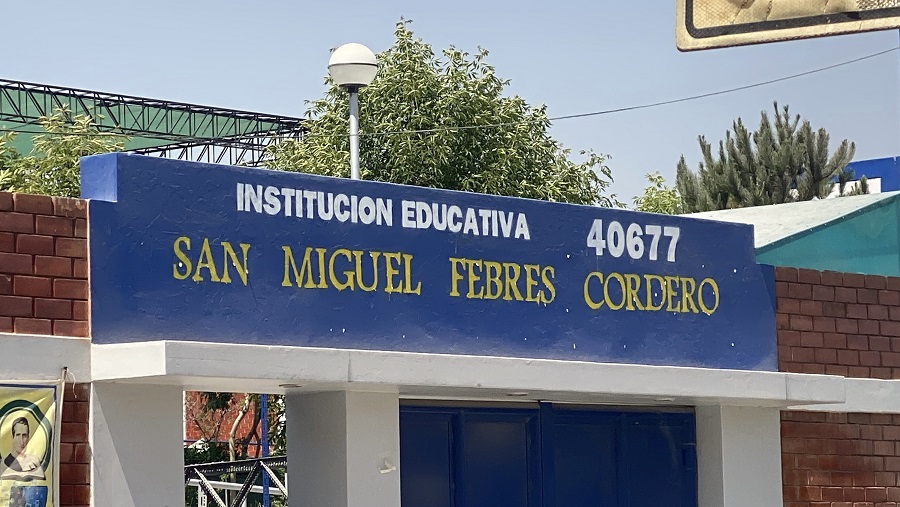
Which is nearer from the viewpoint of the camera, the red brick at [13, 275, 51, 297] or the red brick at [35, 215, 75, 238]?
the red brick at [13, 275, 51, 297]

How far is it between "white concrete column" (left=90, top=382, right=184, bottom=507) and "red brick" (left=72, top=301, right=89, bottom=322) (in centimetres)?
42

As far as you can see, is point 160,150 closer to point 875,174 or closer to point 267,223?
point 875,174

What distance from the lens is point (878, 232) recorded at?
1527cm

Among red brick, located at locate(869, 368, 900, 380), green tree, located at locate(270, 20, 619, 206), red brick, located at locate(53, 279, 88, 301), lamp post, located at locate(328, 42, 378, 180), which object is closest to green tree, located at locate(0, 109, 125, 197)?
green tree, located at locate(270, 20, 619, 206)

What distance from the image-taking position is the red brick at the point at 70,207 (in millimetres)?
9047

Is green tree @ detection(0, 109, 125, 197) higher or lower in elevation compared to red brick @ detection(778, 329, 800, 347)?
higher

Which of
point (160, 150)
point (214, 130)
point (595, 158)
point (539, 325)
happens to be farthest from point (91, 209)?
point (214, 130)

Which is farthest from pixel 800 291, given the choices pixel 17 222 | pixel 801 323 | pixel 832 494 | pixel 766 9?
pixel 766 9

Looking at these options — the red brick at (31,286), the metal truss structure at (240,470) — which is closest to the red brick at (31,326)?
the red brick at (31,286)

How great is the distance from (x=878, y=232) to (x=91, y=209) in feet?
29.7

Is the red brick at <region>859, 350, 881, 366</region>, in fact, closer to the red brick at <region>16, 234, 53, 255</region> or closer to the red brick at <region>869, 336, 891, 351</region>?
the red brick at <region>869, 336, 891, 351</region>

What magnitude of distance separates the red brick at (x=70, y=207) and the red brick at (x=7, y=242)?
1.09ft

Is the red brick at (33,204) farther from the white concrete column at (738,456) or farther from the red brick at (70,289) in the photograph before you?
the white concrete column at (738,456)

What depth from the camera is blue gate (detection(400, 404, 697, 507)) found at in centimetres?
1166
